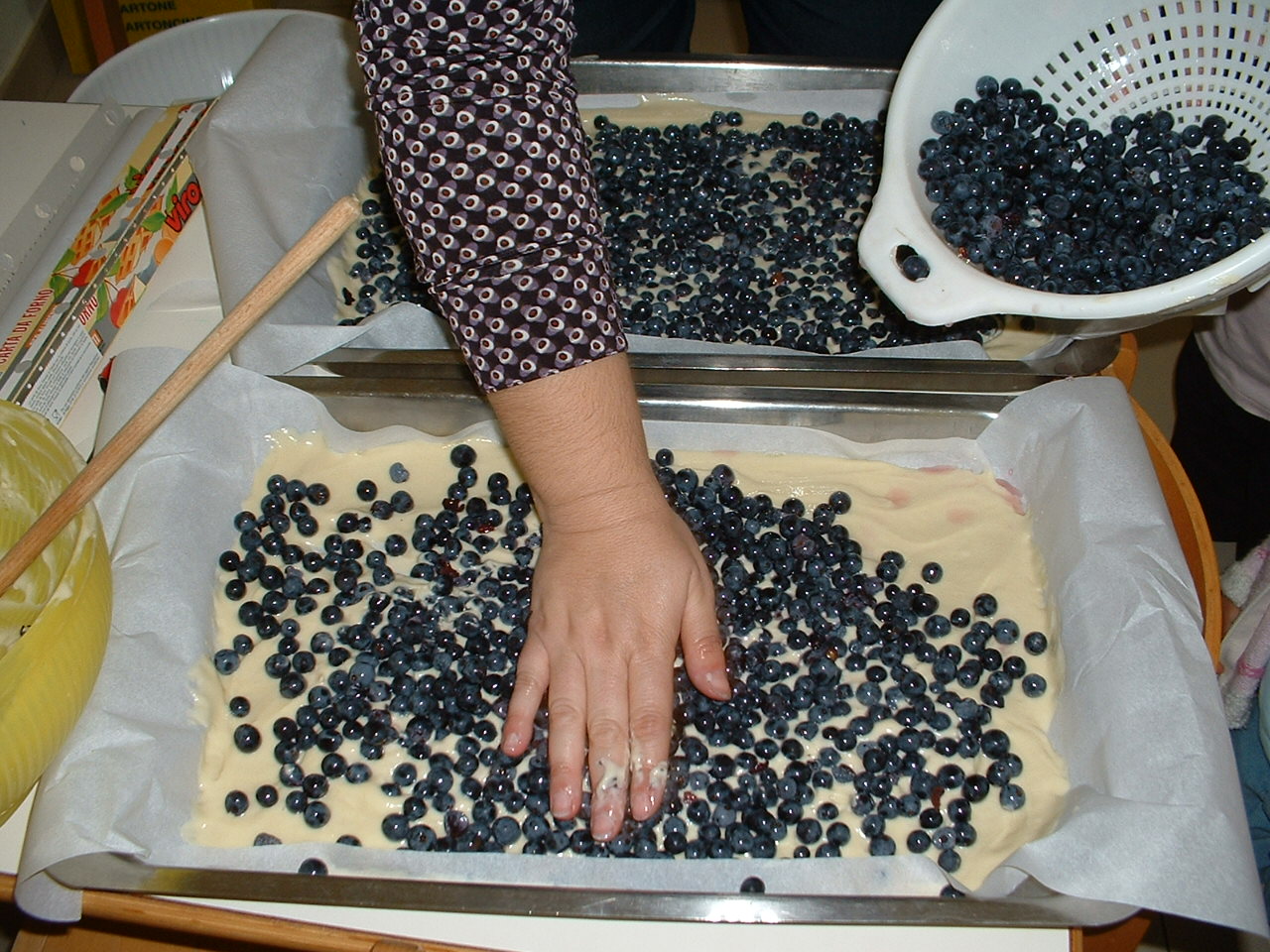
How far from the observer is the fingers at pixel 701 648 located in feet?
3.58

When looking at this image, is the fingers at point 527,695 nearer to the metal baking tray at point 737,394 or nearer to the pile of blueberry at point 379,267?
the metal baking tray at point 737,394

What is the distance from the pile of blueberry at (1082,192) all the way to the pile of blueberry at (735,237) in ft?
0.79

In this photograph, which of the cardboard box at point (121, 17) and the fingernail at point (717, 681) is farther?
the cardboard box at point (121, 17)

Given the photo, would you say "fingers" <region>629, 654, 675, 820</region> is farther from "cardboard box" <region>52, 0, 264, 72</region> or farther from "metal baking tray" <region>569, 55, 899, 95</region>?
"cardboard box" <region>52, 0, 264, 72</region>

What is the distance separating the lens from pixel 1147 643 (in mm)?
1098

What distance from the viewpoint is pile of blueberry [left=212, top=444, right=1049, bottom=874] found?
3.66 ft

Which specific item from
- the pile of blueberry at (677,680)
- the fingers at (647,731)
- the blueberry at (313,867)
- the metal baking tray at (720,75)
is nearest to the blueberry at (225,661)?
the pile of blueberry at (677,680)

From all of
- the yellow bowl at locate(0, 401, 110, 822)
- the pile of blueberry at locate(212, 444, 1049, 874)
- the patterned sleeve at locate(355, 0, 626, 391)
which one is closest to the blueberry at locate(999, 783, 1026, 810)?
the pile of blueberry at locate(212, 444, 1049, 874)

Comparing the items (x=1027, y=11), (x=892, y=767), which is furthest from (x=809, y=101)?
(x=892, y=767)

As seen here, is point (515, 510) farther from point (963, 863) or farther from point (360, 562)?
point (963, 863)

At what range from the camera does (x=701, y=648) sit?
1095 millimetres

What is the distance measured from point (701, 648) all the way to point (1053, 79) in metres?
0.94

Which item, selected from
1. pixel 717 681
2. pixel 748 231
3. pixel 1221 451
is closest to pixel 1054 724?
pixel 717 681

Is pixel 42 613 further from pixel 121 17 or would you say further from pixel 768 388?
pixel 121 17
